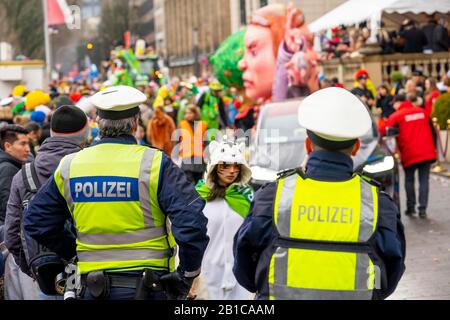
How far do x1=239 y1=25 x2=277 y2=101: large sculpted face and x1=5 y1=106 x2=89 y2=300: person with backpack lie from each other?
15.5 m

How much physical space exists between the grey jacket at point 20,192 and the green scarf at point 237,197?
4.68 ft

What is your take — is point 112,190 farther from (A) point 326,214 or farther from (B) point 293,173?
(A) point 326,214

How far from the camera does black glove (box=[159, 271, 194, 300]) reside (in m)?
5.46

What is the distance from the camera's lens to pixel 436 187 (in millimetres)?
18359

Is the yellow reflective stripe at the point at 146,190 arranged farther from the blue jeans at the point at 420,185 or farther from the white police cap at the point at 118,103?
the blue jeans at the point at 420,185

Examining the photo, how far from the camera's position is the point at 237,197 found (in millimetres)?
8023

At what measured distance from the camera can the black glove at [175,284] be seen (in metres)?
5.46

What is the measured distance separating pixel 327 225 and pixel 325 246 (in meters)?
0.09

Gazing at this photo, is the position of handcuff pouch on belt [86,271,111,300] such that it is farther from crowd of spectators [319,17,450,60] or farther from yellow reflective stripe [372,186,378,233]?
crowd of spectators [319,17,450,60]

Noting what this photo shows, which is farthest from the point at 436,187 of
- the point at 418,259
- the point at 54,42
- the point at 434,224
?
the point at 54,42

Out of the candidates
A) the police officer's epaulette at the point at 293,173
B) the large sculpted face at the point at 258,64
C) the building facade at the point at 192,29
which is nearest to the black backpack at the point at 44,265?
the police officer's epaulette at the point at 293,173

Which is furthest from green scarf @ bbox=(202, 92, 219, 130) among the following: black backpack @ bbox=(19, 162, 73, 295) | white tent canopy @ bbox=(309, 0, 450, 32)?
black backpack @ bbox=(19, 162, 73, 295)

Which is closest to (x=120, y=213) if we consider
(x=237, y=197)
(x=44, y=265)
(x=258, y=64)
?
(x=44, y=265)
